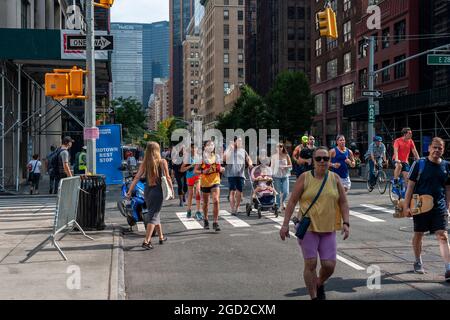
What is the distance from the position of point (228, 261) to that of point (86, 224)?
4000 millimetres

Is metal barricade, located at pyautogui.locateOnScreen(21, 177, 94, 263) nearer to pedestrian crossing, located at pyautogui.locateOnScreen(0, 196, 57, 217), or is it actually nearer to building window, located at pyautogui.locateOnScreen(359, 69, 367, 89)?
pedestrian crossing, located at pyautogui.locateOnScreen(0, 196, 57, 217)

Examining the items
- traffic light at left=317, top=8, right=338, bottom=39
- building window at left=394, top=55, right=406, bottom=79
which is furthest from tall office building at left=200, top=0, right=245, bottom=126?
traffic light at left=317, top=8, right=338, bottom=39

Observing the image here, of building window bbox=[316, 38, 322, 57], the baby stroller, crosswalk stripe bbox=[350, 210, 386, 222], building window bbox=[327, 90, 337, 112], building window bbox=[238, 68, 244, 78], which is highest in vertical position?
building window bbox=[238, 68, 244, 78]

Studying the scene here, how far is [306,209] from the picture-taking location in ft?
20.8

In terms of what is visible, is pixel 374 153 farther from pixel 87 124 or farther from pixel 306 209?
pixel 306 209

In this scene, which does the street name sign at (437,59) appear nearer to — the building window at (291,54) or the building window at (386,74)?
the building window at (386,74)

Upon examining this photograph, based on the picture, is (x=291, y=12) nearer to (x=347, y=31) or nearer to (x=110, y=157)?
(x=347, y=31)

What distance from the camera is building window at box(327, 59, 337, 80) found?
63625 mm

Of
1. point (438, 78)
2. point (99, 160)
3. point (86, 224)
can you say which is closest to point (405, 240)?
point (86, 224)

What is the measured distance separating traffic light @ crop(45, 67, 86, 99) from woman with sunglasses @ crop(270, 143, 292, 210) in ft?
18.5

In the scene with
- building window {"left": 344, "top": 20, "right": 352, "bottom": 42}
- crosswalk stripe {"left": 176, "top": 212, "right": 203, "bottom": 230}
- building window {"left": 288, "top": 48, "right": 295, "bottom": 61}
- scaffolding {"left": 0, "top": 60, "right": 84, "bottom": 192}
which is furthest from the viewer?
building window {"left": 288, "top": 48, "right": 295, "bottom": 61}

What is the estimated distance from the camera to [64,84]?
40.3ft

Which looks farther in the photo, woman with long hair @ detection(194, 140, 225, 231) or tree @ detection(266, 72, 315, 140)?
tree @ detection(266, 72, 315, 140)

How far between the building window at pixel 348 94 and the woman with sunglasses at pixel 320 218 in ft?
171
